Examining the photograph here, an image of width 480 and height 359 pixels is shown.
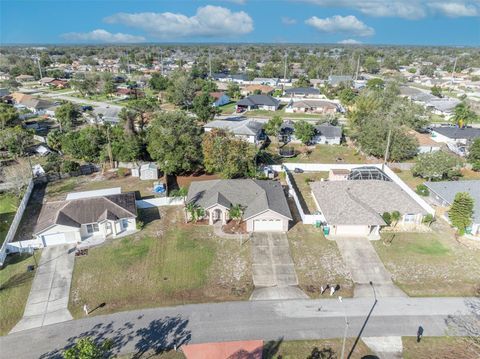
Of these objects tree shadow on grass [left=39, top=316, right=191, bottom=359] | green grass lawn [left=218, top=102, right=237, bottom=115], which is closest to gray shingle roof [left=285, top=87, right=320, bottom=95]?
green grass lawn [left=218, top=102, right=237, bottom=115]

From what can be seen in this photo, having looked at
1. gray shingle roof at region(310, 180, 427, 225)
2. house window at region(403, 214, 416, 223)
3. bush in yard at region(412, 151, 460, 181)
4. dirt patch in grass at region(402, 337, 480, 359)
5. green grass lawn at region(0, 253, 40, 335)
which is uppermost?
bush in yard at region(412, 151, 460, 181)

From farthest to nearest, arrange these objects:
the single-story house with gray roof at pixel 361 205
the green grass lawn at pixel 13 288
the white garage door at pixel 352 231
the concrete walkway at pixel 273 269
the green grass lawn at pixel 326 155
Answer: the green grass lawn at pixel 326 155 < the white garage door at pixel 352 231 < the single-story house with gray roof at pixel 361 205 < the concrete walkway at pixel 273 269 < the green grass lawn at pixel 13 288

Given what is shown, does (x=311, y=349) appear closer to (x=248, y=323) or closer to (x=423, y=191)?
(x=248, y=323)

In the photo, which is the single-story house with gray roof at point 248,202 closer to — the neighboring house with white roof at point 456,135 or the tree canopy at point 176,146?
the tree canopy at point 176,146

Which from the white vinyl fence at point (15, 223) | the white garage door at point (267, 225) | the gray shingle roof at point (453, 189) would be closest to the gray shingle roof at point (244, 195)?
the white garage door at point (267, 225)

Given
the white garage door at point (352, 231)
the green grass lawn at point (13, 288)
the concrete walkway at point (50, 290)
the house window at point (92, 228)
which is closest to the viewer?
the concrete walkway at point (50, 290)

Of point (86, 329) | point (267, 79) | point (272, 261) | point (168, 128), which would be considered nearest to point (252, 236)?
point (272, 261)

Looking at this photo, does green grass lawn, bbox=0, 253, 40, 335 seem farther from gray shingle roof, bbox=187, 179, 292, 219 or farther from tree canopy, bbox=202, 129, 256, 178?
tree canopy, bbox=202, 129, 256, 178
